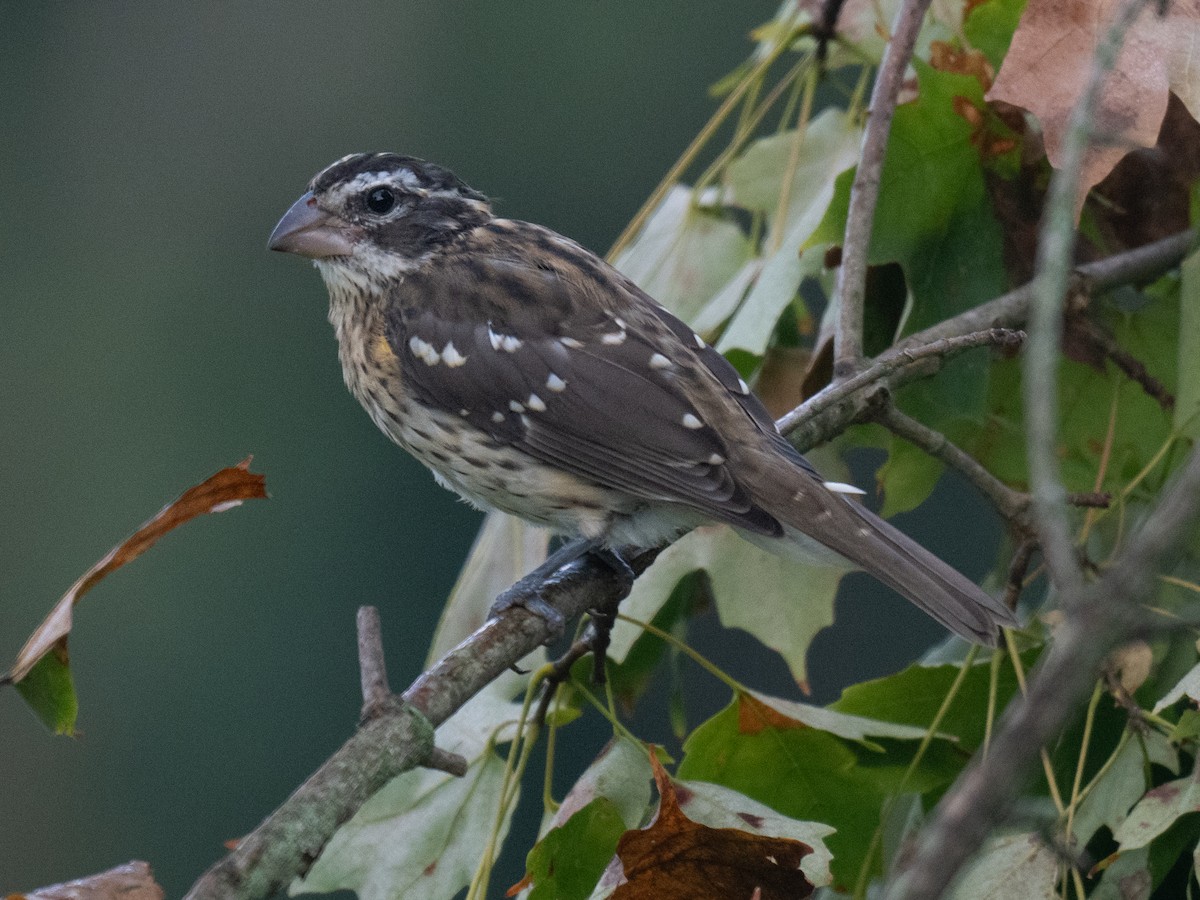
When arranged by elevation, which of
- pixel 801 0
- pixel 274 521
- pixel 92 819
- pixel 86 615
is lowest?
pixel 92 819

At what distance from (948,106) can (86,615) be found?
1455cm

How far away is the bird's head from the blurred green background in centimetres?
938

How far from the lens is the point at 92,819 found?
14.6 metres

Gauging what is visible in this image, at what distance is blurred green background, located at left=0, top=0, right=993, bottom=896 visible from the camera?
563 inches

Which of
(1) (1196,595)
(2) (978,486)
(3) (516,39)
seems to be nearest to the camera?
(1) (1196,595)

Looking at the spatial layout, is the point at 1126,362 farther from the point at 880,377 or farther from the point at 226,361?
the point at 226,361

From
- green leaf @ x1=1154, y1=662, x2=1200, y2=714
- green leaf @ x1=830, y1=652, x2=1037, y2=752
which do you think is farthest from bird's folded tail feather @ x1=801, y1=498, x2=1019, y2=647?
green leaf @ x1=1154, y1=662, x2=1200, y2=714

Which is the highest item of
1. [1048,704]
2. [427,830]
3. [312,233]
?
[312,233]

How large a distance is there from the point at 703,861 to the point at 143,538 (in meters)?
0.92

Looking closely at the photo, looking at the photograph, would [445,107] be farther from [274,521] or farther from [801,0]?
[801,0]

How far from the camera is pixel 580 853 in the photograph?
2309 millimetres

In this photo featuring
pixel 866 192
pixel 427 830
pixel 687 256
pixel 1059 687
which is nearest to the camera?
pixel 1059 687

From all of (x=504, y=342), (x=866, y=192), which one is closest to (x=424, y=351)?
(x=504, y=342)

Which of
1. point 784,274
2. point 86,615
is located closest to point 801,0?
point 784,274
